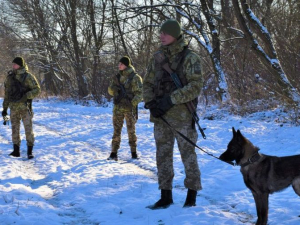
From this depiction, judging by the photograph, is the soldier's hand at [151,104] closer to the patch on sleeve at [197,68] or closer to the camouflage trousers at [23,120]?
the patch on sleeve at [197,68]

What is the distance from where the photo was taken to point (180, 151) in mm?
3943

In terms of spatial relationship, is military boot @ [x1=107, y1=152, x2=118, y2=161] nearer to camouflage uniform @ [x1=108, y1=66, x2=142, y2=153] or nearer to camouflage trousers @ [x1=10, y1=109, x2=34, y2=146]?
camouflage uniform @ [x1=108, y1=66, x2=142, y2=153]

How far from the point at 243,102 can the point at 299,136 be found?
176 inches

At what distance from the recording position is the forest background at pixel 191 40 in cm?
1029

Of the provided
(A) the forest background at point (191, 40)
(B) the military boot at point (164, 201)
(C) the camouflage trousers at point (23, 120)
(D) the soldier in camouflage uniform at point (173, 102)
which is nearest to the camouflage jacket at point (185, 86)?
(D) the soldier in camouflage uniform at point (173, 102)

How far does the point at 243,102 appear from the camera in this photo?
1230 centimetres

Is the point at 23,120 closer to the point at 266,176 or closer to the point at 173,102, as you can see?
the point at 173,102

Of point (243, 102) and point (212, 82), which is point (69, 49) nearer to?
point (212, 82)

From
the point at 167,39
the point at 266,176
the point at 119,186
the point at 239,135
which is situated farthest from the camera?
the point at 119,186

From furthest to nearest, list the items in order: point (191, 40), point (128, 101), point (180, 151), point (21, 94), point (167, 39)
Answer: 1. point (191, 40)
2. point (21, 94)
3. point (128, 101)
4. point (180, 151)
5. point (167, 39)

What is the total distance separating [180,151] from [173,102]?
26.7 inches

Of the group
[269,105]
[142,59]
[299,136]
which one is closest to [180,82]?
[299,136]

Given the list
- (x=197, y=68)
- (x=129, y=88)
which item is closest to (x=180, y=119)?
(x=197, y=68)

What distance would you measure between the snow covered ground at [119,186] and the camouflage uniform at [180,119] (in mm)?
451
